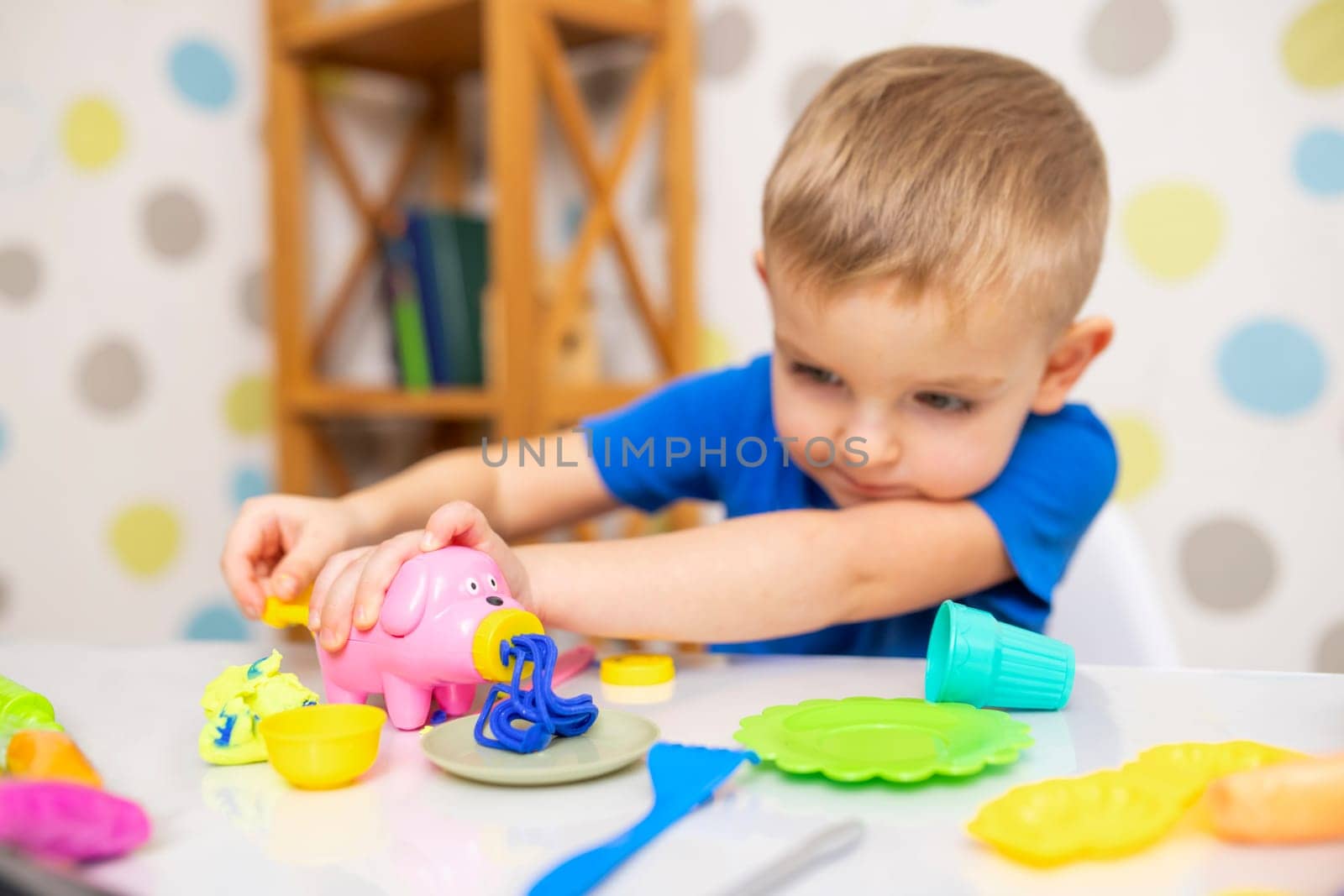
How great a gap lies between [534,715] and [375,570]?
13cm

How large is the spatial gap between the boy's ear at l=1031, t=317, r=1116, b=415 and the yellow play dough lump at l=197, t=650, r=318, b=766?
1.82ft

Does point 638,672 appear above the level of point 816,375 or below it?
below

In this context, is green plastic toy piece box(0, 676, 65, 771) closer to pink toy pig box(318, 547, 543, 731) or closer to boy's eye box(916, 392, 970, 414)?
pink toy pig box(318, 547, 543, 731)

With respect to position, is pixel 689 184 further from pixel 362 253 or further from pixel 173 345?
pixel 173 345

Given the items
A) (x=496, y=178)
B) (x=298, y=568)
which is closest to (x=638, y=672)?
(x=298, y=568)

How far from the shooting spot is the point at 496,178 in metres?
1.47

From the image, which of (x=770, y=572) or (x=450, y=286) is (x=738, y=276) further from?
(x=770, y=572)

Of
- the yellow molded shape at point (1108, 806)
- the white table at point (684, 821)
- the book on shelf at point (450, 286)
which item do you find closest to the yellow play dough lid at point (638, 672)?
the white table at point (684, 821)

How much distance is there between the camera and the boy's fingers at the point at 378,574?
53 centimetres

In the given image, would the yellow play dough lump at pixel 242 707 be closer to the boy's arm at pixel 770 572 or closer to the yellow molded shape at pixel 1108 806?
the boy's arm at pixel 770 572

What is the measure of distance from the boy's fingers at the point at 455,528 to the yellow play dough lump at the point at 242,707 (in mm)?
91

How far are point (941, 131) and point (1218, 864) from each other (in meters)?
0.52

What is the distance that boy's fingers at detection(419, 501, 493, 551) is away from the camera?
0.55 meters

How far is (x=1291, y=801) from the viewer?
1.19 ft
